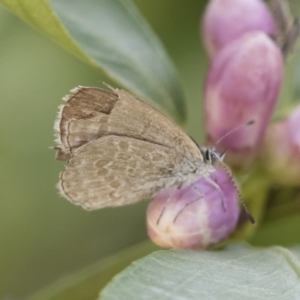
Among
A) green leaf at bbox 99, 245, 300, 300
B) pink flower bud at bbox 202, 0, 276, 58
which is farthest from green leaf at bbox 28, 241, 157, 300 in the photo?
pink flower bud at bbox 202, 0, 276, 58

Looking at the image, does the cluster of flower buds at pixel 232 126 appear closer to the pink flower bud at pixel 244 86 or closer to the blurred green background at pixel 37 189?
the pink flower bud at pixel 244 86

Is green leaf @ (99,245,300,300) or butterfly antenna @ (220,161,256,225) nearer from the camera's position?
green leaf @ (99,245,300,300)

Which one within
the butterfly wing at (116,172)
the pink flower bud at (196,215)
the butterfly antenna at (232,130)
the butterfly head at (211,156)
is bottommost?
the pink flower bud at (196,215)

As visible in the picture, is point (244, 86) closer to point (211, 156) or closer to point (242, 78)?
point (242, 78)

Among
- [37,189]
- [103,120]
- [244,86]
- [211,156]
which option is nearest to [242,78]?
[244,86]

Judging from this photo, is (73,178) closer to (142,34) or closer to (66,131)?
(66,131)

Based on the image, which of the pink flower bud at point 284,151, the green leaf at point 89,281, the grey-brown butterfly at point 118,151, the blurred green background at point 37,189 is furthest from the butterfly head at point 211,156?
the blurred green background at point 37,189

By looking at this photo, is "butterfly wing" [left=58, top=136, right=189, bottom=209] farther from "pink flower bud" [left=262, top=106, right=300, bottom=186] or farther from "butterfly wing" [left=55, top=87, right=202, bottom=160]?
"pink flower bud" [left=262, top=106, right=300, bottom=186]
